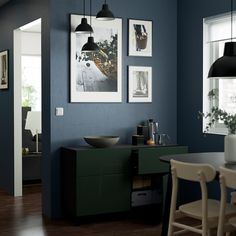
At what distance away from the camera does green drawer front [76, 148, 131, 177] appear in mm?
5117

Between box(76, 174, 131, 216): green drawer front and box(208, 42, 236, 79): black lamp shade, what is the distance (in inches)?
76.0

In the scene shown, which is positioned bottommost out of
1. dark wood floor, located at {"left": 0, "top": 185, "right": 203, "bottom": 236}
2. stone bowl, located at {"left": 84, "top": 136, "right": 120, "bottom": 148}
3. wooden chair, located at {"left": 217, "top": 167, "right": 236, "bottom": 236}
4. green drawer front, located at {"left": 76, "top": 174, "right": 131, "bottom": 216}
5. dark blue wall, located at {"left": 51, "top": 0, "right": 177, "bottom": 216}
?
dark wood floor, located at {"left": 0, "top": 185, "right": 203, "bottom": 236}

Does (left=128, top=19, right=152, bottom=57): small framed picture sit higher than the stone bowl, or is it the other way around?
(left=128, top=19, right=152, bottom=57): small framed picture

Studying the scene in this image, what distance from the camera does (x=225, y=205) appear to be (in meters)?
3.36

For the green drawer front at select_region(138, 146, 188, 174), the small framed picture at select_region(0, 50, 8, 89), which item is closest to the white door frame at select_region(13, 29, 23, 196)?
the small framed picture at select_region(0, 50, 8, 89)

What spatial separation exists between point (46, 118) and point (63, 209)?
1.05 meters

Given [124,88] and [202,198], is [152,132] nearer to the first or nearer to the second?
[124,88]

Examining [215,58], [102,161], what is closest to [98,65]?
[102,161]

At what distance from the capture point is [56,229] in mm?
4988

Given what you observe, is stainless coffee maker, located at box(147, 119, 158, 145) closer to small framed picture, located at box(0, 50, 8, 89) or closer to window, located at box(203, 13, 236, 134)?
window, located at box(203, 13, 236, 134)

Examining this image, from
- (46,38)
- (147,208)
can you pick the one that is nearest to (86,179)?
(147,208)

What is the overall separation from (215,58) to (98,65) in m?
1.39

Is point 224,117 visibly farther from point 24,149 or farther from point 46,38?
point 24,149

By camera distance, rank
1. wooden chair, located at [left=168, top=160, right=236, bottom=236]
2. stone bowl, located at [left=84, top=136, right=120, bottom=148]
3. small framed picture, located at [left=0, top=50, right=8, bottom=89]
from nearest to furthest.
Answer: wooden chair, located at [left=168, top=160, right=236, bottom=236] → stone bowl, located at [left=84, top=136, right=120, bottom=148] → small framed picture, located at [left=0, top=50, right=8, bottom=89]
